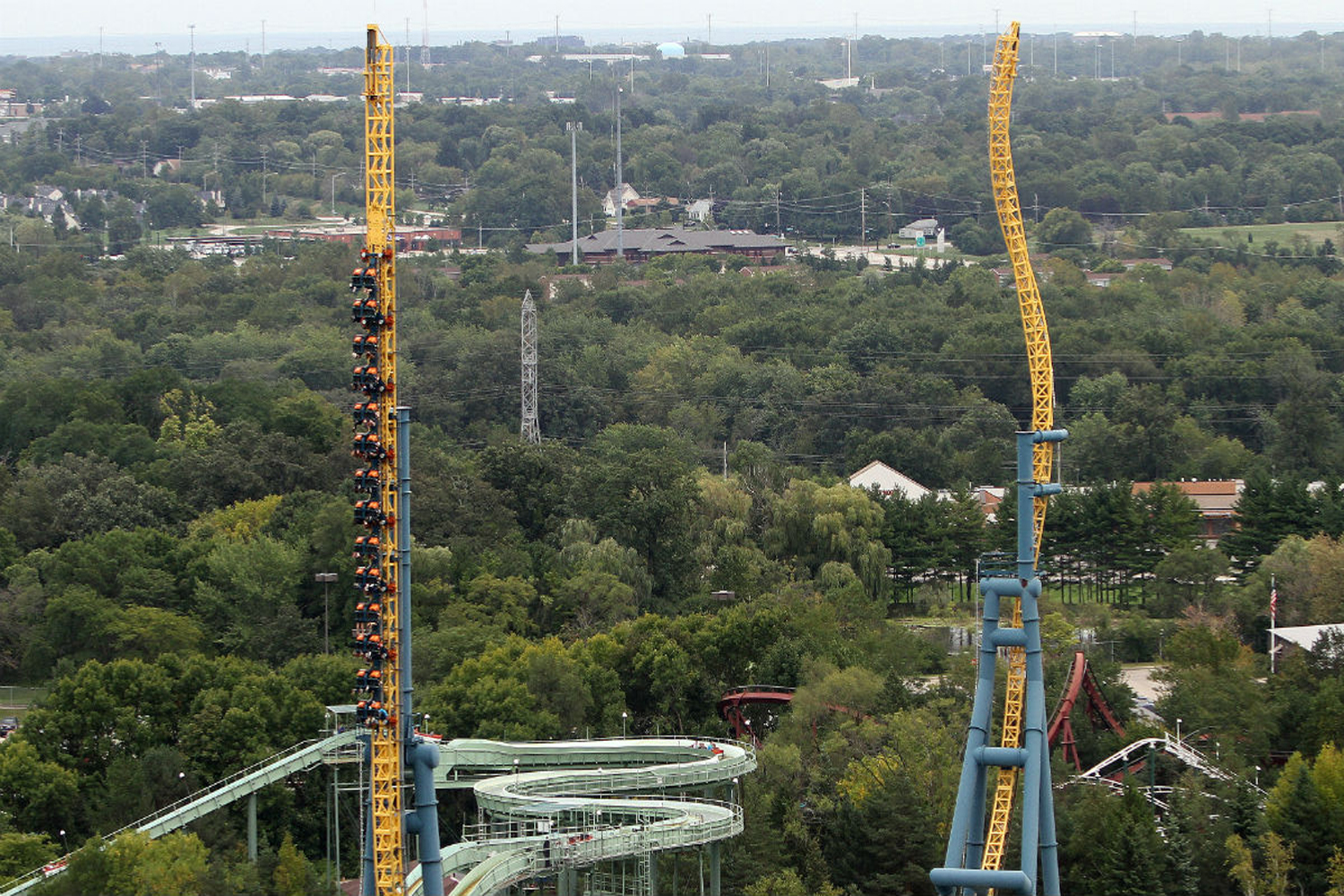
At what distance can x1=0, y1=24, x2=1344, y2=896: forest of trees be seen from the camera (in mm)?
46688

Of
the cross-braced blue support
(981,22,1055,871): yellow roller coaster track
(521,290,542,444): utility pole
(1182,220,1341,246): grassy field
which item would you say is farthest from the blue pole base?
(1182,220,1341,246): grassy field

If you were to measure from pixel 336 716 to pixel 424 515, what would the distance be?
62.8ft

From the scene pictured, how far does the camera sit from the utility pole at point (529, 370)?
3332 inches

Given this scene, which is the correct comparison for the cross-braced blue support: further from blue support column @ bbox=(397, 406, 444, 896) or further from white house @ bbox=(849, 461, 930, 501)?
white house @ bbox=(849, 461, 930, 501)

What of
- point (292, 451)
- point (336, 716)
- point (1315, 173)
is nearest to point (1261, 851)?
point (336, 716)

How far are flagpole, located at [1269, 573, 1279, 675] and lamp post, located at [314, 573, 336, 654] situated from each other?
75.1ft

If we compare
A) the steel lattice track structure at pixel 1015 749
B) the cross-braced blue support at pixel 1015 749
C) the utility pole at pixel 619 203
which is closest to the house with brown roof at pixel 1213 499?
the steel lattice track structure at pixel 1015 749

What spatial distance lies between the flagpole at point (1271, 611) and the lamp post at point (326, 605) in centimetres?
2289

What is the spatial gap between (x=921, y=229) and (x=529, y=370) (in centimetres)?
8017

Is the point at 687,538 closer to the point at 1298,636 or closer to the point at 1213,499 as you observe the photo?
the point at 1298,636

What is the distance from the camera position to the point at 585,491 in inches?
2736

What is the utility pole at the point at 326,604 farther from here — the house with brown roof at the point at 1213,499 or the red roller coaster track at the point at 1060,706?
the house with brown roof at the point at 1213,499

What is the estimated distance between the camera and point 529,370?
295ft

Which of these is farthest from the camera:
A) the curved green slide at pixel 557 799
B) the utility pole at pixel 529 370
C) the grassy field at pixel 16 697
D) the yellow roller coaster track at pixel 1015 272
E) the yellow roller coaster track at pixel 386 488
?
the utility pole at pixel 529 370
